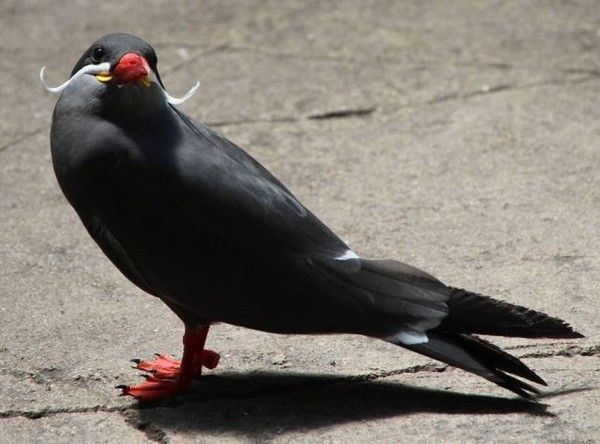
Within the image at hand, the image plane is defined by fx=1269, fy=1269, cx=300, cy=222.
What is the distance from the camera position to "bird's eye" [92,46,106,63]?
3.32m

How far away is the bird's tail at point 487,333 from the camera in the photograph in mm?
3260

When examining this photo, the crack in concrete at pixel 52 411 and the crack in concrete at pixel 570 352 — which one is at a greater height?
the crack in concrete at pixel 570 352

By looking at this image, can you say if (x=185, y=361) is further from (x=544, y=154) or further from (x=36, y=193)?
(x=544, y=154)

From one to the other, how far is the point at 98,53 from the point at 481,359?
128cm

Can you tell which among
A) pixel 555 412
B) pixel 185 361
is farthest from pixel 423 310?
pixel 185 361

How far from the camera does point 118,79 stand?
3244 millimetres

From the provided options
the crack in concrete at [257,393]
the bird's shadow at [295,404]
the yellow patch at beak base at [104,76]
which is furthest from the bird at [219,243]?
the crack in concrete at [257,393]

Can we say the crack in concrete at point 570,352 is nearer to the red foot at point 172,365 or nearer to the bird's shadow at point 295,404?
the bird's shadow at point 295,404

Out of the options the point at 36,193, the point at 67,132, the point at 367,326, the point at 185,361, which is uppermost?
the point at 67,132

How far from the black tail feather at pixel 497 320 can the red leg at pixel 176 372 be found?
688 mm

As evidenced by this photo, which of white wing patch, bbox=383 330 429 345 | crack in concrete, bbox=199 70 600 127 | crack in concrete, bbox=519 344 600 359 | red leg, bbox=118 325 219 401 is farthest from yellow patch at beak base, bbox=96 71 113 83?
crack in concrete, bbox=199 70 600 127

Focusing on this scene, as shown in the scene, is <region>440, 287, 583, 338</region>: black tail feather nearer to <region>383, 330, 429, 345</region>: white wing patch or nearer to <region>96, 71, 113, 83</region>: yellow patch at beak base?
<region>383, 330, 429, 345</region>: white wing patch

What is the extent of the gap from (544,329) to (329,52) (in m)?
3.52

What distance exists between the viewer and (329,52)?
6582 mm
